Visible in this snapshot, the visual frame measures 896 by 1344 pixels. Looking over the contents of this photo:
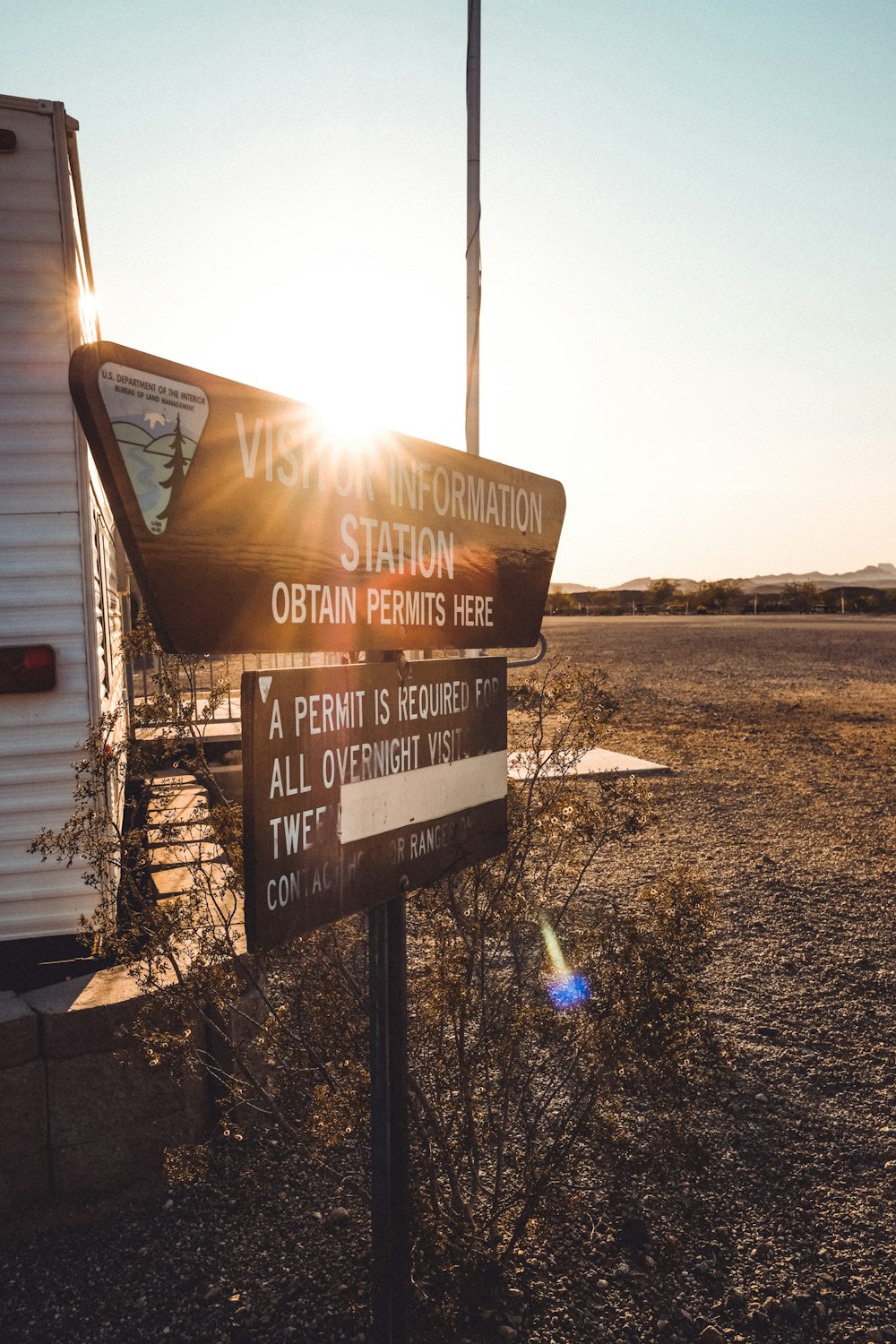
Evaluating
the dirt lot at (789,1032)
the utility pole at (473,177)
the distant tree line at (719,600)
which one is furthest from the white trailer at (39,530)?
the distant tree line at (719,600)

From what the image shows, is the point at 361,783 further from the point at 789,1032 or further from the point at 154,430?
the point at 789,1032

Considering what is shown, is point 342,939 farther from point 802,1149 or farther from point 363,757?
point 802,1149

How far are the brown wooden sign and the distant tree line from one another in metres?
A: 54.7

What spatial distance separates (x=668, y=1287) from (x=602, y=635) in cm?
3492

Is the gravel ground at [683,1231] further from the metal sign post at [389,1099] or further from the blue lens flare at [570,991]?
the metal sign post at [389,1099]

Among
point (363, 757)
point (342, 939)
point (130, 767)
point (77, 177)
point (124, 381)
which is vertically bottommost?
point (342, 939)

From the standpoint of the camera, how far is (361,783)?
1.71 m

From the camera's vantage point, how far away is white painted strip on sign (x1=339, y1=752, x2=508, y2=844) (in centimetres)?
169

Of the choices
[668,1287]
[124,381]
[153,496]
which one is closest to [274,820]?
[153,496]

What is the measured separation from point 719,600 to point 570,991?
63731 mm

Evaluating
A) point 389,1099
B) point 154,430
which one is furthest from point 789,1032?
point 154,430

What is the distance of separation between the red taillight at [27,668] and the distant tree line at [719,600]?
5367cm

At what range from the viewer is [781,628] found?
39.4 meters

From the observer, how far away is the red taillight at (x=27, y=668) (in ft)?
10.8
